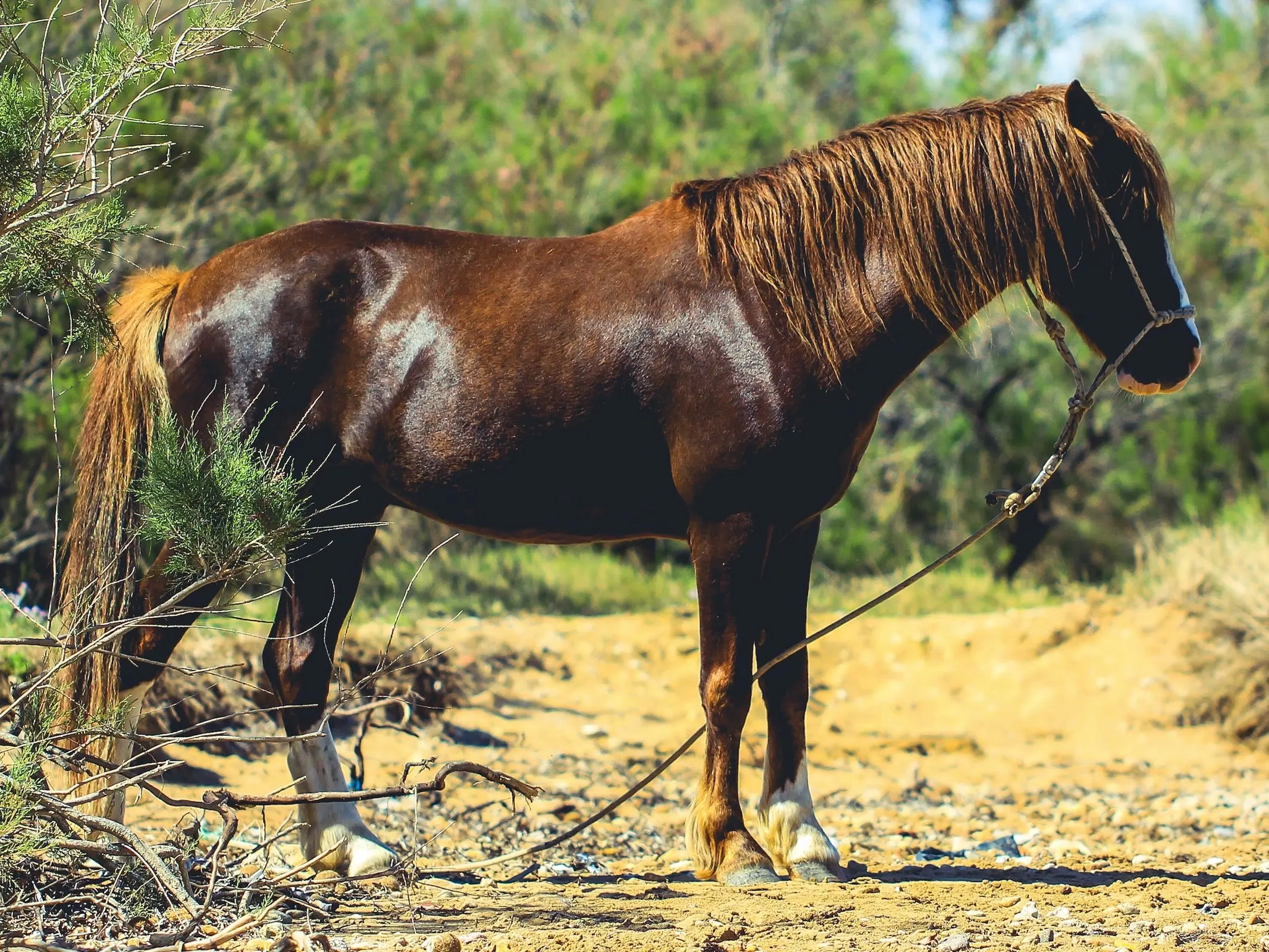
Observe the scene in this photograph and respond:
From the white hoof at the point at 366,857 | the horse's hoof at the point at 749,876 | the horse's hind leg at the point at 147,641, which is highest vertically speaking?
the horse's hind leg at the point at 147,641

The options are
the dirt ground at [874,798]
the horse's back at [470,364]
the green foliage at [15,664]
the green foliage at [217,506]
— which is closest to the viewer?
the green foliage at [217,506]

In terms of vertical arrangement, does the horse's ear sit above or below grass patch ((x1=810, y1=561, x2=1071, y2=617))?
above

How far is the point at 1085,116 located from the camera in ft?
13.3

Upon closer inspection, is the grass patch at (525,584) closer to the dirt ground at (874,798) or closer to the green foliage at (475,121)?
the dirt ground at (874,798)

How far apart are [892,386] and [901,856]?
5.91 feet

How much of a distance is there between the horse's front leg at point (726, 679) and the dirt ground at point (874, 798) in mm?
156

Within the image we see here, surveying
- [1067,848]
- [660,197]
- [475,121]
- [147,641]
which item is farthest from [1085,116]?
[475,121]

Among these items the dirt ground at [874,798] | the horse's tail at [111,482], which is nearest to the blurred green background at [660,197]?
the dirt ground at [874,798]

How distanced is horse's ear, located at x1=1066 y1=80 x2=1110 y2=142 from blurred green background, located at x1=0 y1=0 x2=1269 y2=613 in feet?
14.4

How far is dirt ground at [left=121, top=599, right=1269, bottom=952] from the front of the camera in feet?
12.1

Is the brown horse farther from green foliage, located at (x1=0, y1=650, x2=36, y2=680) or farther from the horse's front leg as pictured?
green foliage, located at (x1=0, y1=650, x2=36, y2=680)

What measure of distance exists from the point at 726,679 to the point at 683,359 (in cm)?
98

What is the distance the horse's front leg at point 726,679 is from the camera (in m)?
4.10

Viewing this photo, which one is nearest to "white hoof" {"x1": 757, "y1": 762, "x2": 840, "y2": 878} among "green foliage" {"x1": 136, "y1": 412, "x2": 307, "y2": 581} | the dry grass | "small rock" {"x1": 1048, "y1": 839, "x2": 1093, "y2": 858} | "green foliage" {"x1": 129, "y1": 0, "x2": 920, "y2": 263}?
"small rock" {"x1": 1048, "y1": 839, "x2": 1093, "y2": 858}
